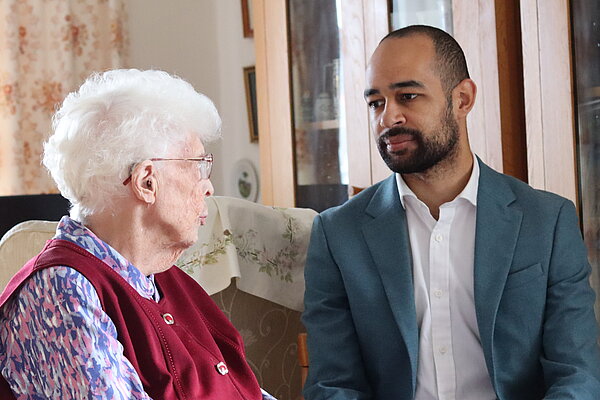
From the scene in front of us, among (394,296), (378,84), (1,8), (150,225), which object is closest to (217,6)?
(1,8)

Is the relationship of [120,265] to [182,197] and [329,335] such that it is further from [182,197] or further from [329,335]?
[329,335]

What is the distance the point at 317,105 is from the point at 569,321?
3.91ft

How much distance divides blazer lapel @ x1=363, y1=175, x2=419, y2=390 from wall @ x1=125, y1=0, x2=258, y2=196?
6.02 feet

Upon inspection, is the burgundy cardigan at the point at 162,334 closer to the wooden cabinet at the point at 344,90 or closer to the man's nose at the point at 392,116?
the man's nose at the point at 392,116

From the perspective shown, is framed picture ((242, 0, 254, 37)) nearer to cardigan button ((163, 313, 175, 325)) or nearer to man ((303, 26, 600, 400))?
man ((303, 26, 600, 400))

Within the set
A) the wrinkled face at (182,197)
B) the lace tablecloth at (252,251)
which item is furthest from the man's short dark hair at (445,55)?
the wrinkled face at (182,197)

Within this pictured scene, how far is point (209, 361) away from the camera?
50.9 inches

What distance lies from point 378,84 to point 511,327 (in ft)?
1.82

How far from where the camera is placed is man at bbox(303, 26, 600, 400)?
159 cm

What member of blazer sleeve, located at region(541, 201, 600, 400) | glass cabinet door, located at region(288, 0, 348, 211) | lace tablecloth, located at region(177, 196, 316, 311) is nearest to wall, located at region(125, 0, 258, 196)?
glass cabinet door, located at region(288, 0, 348, 211)

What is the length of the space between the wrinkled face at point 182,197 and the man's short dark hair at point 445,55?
640 millimetres

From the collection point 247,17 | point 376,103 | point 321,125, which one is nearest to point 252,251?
point 376,103

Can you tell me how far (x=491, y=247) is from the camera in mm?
1620

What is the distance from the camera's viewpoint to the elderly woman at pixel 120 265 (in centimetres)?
108
